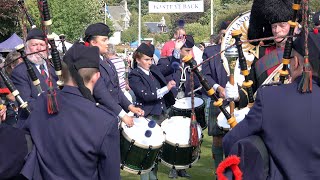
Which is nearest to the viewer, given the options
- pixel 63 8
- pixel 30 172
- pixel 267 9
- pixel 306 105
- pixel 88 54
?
pixel 306 105

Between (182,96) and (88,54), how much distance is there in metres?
5.60

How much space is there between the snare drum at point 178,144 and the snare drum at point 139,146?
1.27 feet

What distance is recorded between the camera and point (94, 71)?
158 inches

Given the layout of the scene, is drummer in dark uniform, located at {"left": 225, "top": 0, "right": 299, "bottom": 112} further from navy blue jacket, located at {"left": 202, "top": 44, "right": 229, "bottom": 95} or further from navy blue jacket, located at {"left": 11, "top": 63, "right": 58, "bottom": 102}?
navy blue jacket, located at {"left": 202, "top": 44, "right": 229, "bottom": 95}

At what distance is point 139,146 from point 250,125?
294cm

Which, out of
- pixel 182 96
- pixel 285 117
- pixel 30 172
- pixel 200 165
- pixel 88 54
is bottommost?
pixel 200 165

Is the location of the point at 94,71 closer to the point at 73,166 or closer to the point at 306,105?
the point at 73,166

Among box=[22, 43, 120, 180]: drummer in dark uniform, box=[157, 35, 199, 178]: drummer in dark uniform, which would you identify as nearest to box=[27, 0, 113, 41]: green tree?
box=[157, 35, 199, 178]: drummer in dark uniform

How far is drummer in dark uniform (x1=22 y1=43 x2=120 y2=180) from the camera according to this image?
370 cm

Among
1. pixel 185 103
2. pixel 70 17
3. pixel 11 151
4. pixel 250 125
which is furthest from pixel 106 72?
pixel 70 17

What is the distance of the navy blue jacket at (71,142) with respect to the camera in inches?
146

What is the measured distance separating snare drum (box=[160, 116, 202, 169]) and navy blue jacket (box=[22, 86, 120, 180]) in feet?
9.99

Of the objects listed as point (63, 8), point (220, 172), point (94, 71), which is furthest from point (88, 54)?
point (63, 8)

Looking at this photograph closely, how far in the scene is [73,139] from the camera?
3.69m
